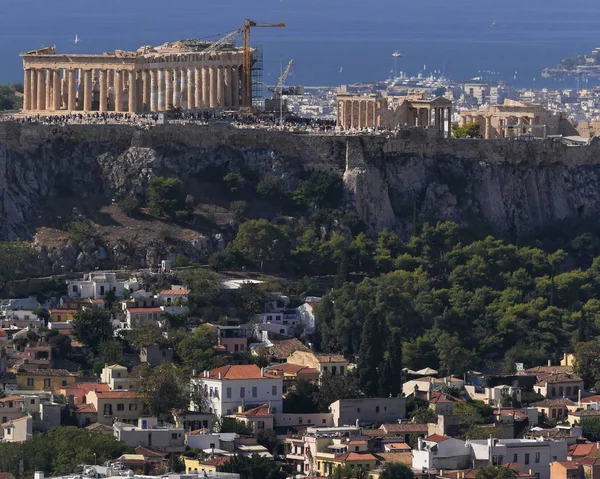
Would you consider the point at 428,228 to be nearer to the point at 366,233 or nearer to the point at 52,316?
the point at 366,233

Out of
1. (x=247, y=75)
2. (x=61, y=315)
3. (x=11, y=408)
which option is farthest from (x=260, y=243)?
(x=11, y=408)

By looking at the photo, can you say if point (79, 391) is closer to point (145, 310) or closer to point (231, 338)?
point (231, 338)

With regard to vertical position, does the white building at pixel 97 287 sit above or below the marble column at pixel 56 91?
below

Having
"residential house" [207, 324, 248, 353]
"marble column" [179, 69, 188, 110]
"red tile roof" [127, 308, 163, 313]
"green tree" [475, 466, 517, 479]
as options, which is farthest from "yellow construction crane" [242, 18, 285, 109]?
"green tree" [475, 466, 517, 479]

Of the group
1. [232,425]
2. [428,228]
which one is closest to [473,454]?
A: [232,425]

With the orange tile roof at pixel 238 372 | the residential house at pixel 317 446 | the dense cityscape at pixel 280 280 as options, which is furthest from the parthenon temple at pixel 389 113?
the residential house at pixel 317 446

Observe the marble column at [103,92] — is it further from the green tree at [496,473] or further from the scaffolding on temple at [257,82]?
the green tree at [496,473]

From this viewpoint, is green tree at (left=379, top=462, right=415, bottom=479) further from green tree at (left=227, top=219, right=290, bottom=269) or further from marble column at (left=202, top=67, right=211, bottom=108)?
marble column at (left=202, top=67, right=211, bottom=108)
